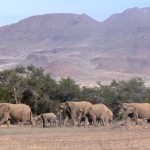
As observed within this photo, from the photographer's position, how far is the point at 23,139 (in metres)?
→ 19.6

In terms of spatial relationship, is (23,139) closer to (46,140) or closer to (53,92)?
(46,140)

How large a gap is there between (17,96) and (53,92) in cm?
429

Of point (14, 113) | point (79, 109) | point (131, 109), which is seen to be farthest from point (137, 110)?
point (14, 113)

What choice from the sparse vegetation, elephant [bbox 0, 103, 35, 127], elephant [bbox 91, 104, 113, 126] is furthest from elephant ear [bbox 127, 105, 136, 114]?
the sparse vegetation

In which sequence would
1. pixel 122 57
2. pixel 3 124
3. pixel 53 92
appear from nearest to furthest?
pixel 3 124 → pixel 53 92 → pixel 122 57

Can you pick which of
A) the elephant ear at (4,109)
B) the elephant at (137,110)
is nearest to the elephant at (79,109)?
the elephant at (137,110)

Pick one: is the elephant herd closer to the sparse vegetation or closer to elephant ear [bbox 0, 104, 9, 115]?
elephant ear [bbox 0, 104, 9, 115]

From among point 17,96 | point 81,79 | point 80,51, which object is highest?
point 80,51

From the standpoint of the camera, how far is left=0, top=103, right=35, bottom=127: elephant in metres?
29.7

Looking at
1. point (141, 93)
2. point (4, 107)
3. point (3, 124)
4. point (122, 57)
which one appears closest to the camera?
point (4, 107)

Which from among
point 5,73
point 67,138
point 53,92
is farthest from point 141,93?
point 67,138

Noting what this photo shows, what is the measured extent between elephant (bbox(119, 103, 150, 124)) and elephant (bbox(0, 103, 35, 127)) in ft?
17.2

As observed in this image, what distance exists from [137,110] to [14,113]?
6872 millimetres

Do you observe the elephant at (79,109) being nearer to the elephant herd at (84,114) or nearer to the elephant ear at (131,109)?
the elephant herd at (84,114)
